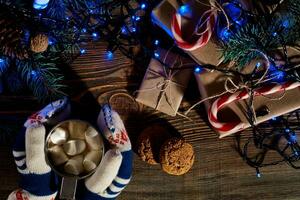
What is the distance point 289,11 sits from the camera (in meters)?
1.03

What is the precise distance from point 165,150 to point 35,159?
0.30m

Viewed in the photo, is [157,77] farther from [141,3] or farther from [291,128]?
[291,128]

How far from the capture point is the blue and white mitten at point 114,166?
1086 millimetres

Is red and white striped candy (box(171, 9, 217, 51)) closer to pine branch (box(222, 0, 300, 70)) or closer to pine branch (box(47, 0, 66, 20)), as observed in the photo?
pine branch (box(222, 0, 300, 70))

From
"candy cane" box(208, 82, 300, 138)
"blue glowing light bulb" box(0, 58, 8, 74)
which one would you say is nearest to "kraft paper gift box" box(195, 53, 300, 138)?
"candy cane" box(208, 82, 300, 138)

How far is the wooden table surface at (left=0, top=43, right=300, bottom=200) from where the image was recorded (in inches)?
47.2

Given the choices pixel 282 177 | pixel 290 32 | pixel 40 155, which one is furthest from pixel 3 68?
pixel 282 177

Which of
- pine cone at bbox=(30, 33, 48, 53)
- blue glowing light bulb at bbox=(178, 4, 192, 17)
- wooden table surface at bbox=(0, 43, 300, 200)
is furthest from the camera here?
wooden table surface at bbox=(0, 43, 300, 200)

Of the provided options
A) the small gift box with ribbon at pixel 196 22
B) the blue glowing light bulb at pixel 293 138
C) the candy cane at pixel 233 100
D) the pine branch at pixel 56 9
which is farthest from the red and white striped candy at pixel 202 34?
the blue glowing light bulb at pixel 293 138

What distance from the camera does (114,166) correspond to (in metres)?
1.08

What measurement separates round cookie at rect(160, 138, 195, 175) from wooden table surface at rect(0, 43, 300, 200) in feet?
0.22

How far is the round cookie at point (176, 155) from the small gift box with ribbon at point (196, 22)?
0.67 ft

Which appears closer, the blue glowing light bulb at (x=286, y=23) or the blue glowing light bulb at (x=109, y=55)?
the blue glowing light bulb at (x=286, y=23)

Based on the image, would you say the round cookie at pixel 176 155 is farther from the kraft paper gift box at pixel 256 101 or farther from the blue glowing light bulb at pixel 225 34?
the blue glowing light bulb at pixel 225 34
